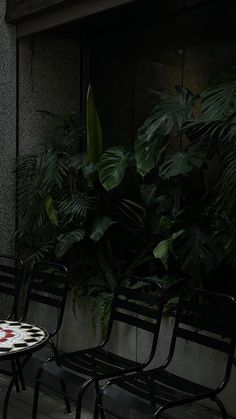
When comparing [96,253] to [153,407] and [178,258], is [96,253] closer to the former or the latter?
[178,258]

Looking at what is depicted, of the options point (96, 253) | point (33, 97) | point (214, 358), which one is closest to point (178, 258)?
point (214, 358)

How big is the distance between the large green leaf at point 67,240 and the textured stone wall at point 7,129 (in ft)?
3.18

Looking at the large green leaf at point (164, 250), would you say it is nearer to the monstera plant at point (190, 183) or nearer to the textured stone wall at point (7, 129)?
the monstera plant at point (190, 183)

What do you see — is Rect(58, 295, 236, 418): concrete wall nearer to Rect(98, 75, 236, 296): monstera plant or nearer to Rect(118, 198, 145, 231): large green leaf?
Rect(98, 75, 236, 296): monstera plant

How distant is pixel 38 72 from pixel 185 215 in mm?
2659

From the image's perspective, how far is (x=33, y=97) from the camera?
6.04 metres

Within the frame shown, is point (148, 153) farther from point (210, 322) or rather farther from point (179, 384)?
point (179, 384)

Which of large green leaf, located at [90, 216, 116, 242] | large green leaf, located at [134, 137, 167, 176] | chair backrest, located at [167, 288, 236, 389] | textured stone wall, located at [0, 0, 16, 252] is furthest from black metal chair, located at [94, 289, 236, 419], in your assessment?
textured stone wall, located at [0, 0, 16, 252]

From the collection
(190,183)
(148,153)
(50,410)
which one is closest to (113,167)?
(148,153)

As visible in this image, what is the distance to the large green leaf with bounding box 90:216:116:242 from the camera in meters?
4.87

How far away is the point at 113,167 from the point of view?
4707 mm

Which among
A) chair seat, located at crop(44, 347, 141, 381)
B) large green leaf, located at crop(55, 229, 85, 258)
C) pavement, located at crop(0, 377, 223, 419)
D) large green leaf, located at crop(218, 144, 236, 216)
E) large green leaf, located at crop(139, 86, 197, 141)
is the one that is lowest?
pavement, located at crop(0, 377, 223, 419)

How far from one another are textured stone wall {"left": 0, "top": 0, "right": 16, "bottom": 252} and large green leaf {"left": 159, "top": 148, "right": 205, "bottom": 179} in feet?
6.93

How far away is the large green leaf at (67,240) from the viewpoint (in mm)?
4996
